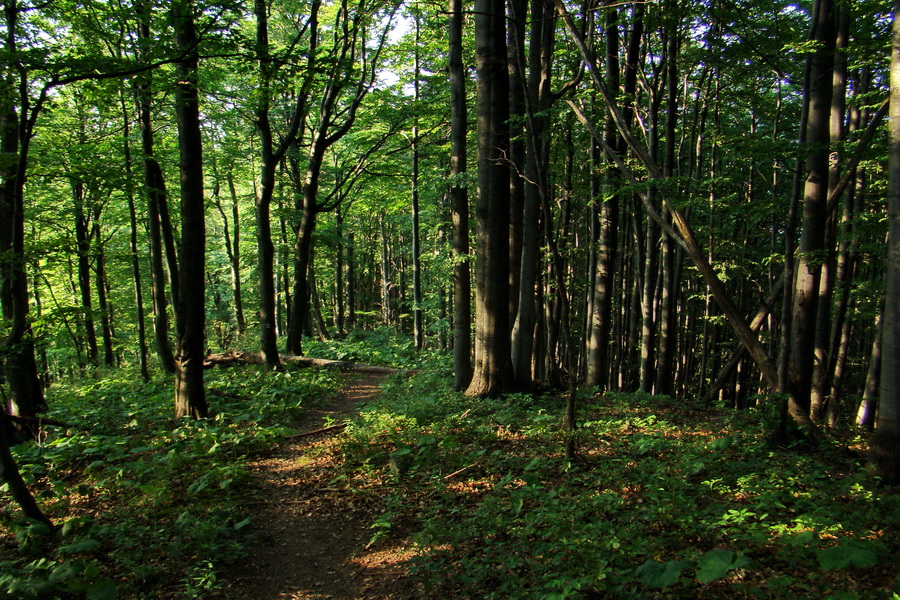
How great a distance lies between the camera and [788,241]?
6809mm

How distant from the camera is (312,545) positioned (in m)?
4.74

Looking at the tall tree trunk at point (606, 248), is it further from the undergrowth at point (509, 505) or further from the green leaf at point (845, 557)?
the green leaf at point (845, 557)

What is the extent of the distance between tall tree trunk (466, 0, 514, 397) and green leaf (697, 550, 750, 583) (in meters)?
5.74

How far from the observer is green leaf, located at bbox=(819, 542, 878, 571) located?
2.90 m

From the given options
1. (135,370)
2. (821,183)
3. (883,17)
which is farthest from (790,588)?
(135,370)

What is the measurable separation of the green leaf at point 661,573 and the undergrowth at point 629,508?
0.04 feet

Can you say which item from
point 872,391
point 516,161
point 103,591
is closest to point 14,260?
point 103,591

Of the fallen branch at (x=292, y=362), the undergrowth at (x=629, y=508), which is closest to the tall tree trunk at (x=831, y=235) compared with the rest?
the undergrowth at (x=629, y=508)

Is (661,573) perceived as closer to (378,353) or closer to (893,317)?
(893,317)

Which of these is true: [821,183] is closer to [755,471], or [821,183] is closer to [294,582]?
[755,471]

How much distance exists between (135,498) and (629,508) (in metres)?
5.12

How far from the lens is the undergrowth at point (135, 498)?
372 centimetres

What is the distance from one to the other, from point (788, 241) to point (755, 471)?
11.5 ft

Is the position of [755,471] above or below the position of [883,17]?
below
